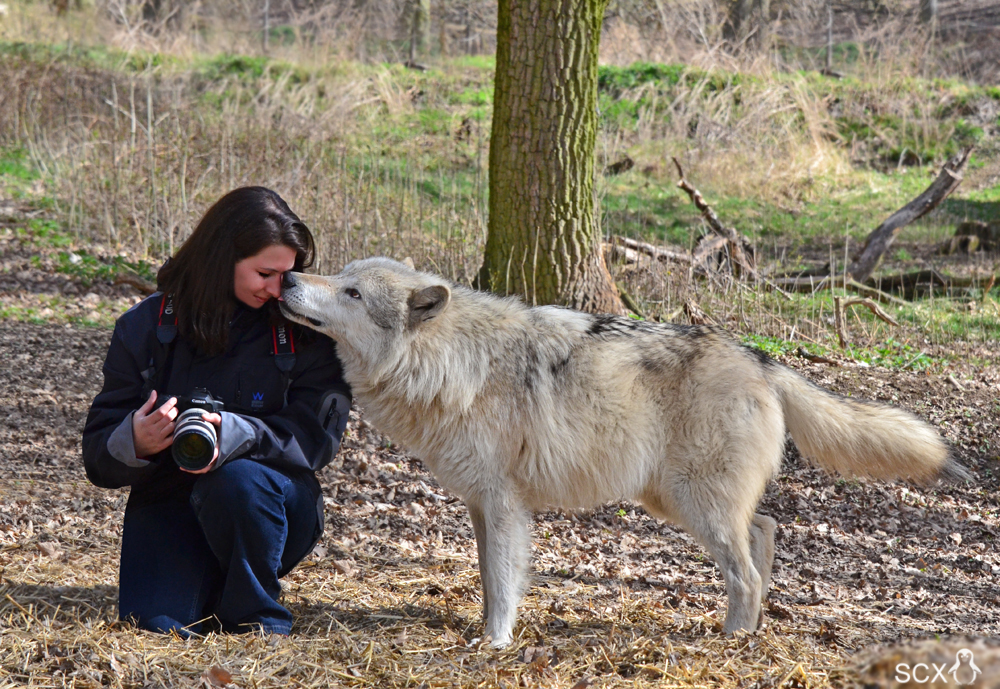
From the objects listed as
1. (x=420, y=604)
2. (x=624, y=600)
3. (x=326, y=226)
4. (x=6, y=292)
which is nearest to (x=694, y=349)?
(x=624, y=600)

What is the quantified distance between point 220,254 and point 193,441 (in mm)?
811

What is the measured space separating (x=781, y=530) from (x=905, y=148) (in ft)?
41.1

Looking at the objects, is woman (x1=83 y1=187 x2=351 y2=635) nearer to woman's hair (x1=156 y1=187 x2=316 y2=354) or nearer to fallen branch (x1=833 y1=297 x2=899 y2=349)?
woman's hair (x1=156 y1=187 x2=316 y2=354)

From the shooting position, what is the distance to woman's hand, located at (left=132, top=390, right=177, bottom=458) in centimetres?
307

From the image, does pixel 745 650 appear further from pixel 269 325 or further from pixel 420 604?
pixel 269 325

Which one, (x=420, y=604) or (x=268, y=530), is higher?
(x=268, y=530)

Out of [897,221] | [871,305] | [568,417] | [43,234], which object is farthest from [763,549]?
[43,234]

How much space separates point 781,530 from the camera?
4.90 metres

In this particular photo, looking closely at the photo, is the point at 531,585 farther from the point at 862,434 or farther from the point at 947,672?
the point at 947,672

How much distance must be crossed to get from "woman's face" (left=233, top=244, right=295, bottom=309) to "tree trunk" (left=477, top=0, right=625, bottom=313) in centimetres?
274

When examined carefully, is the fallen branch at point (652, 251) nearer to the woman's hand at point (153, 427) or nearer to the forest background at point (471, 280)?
the forest background at point (471, 280)

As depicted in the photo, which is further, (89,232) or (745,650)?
(89,232)

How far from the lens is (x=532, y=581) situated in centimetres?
415

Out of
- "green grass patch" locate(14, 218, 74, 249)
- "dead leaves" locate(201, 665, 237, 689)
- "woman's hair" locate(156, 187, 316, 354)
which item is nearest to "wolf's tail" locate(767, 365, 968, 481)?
"woman's hair" locate(156, 187, 316, 354)
